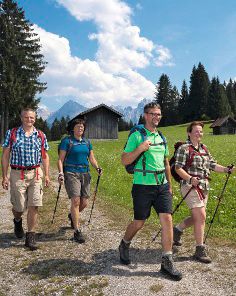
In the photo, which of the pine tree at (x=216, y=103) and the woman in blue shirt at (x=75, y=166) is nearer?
the woman in blue shirt at (x=75, y=166)

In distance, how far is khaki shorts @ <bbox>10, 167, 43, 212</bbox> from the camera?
8625 mm

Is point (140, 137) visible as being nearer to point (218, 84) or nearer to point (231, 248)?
point (231, 248)

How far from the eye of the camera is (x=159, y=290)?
6.14 meters

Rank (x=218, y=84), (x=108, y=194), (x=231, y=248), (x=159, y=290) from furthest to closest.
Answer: (x=218, y=84), (x=108, y=194), (x=231, y=248), (x=159, y=290)

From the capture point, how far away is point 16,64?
2095 inches

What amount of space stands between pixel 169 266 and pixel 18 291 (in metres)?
2.76

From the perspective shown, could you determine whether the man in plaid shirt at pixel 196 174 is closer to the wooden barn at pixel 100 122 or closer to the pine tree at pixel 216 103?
the wooden barn at pixel 100 122

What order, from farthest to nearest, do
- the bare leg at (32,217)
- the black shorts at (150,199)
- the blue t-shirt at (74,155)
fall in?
the blue t-shirt at (74,155)
the bare leg at (32,217)
the black shorts at (150,199)

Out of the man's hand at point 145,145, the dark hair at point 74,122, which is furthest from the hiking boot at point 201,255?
the dark hair at point 74,122

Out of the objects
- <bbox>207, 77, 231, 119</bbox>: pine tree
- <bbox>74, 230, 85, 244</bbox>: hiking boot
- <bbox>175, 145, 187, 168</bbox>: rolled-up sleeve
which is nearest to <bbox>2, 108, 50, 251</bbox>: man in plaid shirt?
<bbox>74, 230, 85, 244</bbox>: hiking boot

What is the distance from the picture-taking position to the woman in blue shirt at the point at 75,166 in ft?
30.1

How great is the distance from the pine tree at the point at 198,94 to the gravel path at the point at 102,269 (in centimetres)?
11845

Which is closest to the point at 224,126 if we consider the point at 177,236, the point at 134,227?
the point at 177,236

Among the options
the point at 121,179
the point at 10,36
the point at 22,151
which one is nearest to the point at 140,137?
the point at 22,151
